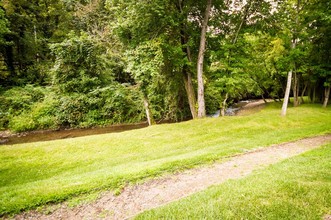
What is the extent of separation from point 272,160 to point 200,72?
950 cm

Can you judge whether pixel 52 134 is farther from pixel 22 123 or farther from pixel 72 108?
pixel 72 108

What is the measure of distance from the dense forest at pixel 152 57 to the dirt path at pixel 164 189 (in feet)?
25.4

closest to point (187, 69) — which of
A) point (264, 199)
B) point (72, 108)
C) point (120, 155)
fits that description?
point (120, 155)

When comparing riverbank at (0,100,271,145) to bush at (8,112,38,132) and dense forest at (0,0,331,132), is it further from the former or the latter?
dense forest at (0,0,331,132)

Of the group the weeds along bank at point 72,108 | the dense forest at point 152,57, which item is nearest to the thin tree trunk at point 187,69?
the dense forest at point 152,57

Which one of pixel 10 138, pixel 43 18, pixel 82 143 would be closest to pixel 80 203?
pixel 82 143

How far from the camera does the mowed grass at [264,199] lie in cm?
427

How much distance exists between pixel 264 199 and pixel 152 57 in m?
12.1

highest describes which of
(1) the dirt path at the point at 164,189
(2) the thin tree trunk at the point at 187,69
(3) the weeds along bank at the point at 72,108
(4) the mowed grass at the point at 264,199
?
(2) the thin tree trunk at the point at 187,69

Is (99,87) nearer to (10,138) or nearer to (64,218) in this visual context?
(10,138)

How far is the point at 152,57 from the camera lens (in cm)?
1471

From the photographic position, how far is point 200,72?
16031 mm

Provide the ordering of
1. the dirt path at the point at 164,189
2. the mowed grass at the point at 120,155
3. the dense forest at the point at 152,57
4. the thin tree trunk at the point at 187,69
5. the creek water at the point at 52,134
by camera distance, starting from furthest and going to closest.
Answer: the creek water at the point at 52,134 < the thin tree trunk at the point at 187,69 < the dense forest at the point at 152,57 < the mowed grass at the point at 120,155 < the dirt path at the point at 164,189

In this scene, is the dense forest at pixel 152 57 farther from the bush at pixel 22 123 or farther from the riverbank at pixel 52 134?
the riverbank at pixel 52 134
